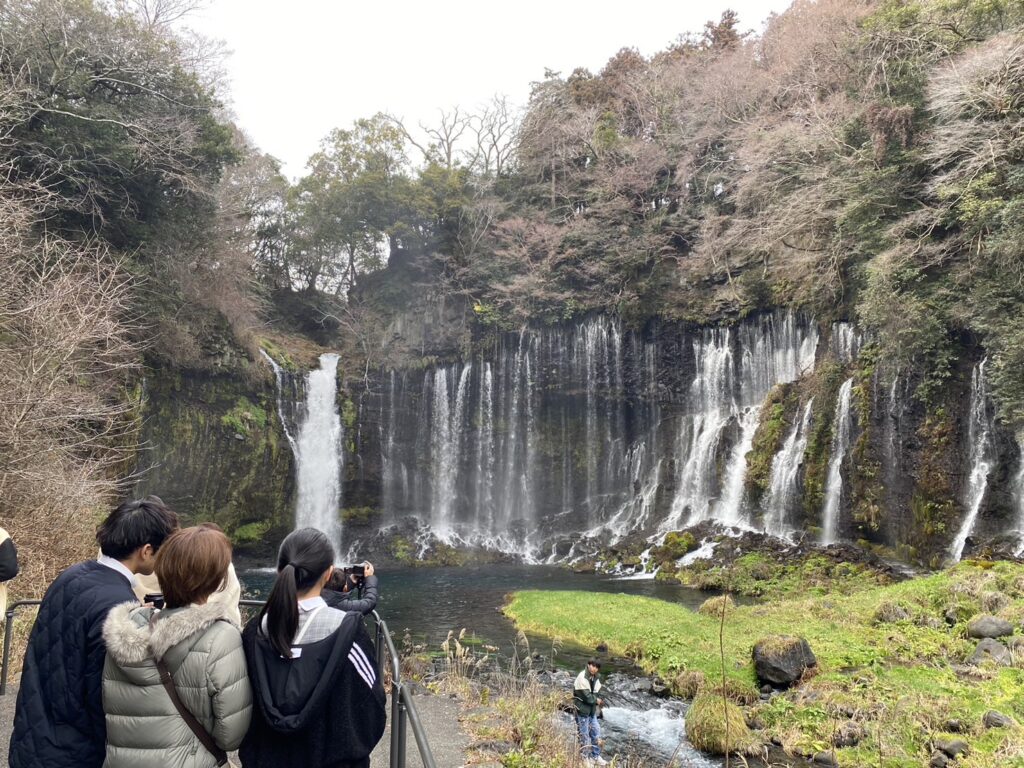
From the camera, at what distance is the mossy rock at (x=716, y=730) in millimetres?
7035

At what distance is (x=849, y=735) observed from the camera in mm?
7031

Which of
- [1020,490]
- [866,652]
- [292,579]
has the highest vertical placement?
[292,579]

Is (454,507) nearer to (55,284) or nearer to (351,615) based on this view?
(55,284)

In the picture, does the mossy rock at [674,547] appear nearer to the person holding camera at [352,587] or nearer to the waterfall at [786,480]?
the waterfall at [786,480]

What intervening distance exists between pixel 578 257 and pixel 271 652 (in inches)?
1076

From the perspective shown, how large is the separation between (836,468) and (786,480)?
1625mm

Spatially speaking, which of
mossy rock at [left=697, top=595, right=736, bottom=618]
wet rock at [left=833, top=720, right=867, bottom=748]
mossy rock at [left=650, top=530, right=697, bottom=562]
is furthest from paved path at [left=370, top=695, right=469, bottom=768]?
mossy rock at [left=650, top=530, right=697, bottom=562]

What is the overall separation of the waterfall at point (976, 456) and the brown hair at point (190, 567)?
16905 millimetres

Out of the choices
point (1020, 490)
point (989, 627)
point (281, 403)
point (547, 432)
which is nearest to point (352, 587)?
point (989, 627)

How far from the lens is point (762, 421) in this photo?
2148 centimetres

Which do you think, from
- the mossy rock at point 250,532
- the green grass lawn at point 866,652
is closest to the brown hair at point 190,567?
the green grass lawn at point 866,652

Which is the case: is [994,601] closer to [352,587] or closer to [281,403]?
[352,587]

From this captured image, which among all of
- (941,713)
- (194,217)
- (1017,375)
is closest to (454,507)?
(194,217)

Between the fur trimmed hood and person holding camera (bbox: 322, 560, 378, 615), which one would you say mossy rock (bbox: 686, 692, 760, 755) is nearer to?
person holding camera (bbox: 322, 560, 378, 615)
